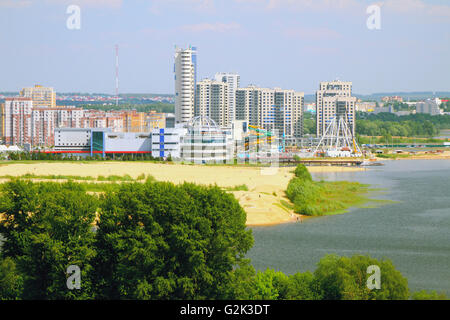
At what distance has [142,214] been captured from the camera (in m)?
7.50

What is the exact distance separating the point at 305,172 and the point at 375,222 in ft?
28.4

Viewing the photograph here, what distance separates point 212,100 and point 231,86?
460 cm

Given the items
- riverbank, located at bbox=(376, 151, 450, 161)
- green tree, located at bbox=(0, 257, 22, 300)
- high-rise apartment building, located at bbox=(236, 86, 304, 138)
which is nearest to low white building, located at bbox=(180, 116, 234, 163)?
riverbank, located at bbox=(376, 151, 450, 161)

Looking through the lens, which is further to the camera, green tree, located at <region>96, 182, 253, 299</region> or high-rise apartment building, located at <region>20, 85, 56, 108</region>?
high-rise apartment building, located at <region>20, 85, 56, 108</region>

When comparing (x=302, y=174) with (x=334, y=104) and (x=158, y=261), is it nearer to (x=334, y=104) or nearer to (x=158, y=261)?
(x=158, y=261)

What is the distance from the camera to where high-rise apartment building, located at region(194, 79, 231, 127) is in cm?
4562

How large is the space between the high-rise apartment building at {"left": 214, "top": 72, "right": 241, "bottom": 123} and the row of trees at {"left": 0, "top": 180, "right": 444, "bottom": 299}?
123 ft

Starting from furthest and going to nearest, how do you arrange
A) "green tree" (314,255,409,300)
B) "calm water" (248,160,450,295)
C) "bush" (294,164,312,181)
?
"bush" (294,164,312,181), "calm water" (248,160,450,295), "green tree" (314,255,409,300)

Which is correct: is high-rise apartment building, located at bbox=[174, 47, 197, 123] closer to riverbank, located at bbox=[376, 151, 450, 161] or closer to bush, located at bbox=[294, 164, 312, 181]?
riverbank, located at bbox=[376, 151, 450, 161]

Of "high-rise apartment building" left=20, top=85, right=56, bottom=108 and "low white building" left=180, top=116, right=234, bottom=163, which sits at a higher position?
"high-rise apartment building" left=20, top=85, right=56, bottom=108

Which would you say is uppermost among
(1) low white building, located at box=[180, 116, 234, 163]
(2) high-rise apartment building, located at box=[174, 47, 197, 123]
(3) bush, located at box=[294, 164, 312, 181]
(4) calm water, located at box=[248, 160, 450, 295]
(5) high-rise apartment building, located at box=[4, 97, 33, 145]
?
(2) high-rise apartment building, located at box=[174, 47, 197, 123]

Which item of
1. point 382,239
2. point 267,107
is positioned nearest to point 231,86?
point 267,107

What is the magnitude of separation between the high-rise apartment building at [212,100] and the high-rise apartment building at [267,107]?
78.5 inches
